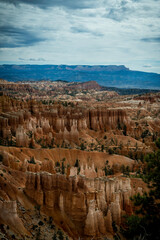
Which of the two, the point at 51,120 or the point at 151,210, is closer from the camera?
the point at 151,210

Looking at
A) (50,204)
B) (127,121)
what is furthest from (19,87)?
(50,204)

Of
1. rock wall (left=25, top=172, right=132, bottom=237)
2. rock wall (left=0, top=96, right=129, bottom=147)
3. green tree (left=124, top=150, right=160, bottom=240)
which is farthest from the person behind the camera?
rock wall (left=0, top=96, right=129, bottom=147)

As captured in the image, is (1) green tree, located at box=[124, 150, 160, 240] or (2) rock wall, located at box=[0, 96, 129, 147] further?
(2) rock wall, located at box=[0, 96, 129, 147]

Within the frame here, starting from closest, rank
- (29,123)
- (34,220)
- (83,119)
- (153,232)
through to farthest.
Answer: (153,232) → (34,220) → (29,123) → (83,119)

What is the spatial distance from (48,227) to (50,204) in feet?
8.83

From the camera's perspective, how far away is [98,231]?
88.6 ft

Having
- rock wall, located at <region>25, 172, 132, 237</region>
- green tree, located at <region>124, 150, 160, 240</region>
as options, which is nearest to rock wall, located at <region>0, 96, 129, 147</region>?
rock wall, located at <region>25, 172, 132, 237</region>

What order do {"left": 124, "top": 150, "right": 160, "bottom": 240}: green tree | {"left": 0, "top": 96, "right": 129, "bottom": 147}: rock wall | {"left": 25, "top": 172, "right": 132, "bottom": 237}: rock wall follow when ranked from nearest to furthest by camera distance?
{"left": 124, "top": 150, "right": 160, "bottom": 240}: green tree → {"left": 25, "top": 172, "right": 132, "bottom": 237}: rock wall → {"left": 0, "top": 96, "right": 129, "bottom": 147}: rock wall

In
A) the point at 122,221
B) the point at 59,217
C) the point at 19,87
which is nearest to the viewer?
the point at 59,217

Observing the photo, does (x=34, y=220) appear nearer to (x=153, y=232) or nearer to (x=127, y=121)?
(x=153, y=232)

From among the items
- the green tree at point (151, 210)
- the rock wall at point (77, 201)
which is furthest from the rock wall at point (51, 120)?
the green tree at point (151, 210)

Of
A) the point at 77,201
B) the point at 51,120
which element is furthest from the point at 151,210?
the point at 51,120

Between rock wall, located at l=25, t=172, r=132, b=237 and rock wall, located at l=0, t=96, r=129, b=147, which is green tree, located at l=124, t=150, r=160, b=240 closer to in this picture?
rock wall, located at l=25, t=172, r=132, b=237

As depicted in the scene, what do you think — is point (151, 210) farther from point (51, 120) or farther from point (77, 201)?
point (51, 120)
